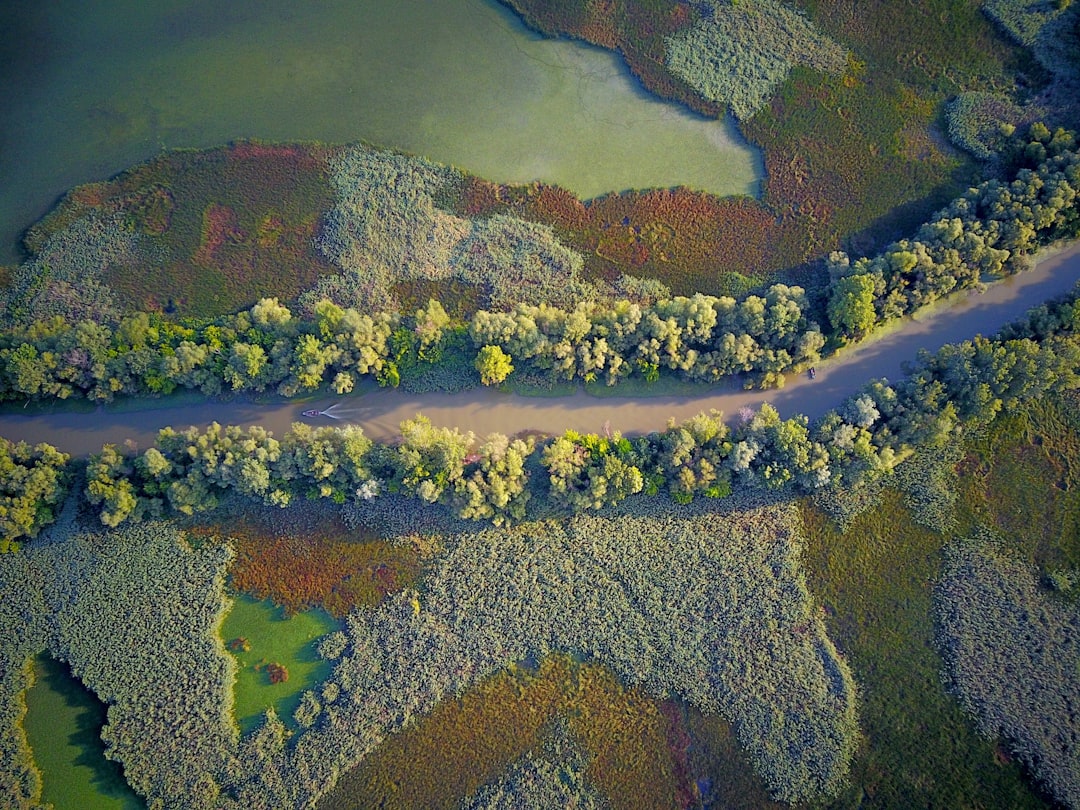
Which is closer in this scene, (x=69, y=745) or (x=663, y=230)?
(x=69, y=745)

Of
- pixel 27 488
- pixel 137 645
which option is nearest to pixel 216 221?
pixel 27 488

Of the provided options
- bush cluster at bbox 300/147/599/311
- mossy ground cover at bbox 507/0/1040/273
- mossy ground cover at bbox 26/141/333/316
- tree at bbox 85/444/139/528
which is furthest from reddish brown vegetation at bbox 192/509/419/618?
mossy ground cover at bbox 507/0/1040/273

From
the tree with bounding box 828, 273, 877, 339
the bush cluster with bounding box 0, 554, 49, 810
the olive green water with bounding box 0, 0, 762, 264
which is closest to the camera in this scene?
the bush cluster with bounding box 0, 554, 49, 810

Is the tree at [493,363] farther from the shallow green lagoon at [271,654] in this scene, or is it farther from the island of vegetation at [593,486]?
the shallow green lagoon at [271,654]

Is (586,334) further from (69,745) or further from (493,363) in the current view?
(69,745)

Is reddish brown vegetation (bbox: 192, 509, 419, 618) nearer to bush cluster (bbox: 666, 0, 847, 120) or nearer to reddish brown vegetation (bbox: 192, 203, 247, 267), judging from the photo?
reddish brown vegetation (bbox: 192, 203, 247, 267)

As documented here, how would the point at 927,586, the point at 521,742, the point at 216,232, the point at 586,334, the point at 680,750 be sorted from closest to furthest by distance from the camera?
the point at 680,750
the point at 521,742
the point at 927,586
the point at 586,334
the point at 216,232
